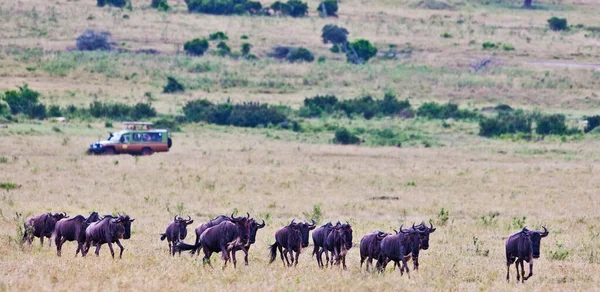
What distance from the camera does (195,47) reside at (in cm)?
7762

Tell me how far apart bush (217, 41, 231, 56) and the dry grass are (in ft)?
87.5

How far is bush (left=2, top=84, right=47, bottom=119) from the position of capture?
5153 cm

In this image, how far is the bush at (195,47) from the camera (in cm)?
7750

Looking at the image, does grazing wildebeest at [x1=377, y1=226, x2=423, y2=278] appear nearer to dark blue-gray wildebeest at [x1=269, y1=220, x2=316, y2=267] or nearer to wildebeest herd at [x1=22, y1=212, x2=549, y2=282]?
wildebeest herd at [x1=22, y1=212, x2=549, y2=282]

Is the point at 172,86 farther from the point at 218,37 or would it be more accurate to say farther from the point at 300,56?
the point at 218,37

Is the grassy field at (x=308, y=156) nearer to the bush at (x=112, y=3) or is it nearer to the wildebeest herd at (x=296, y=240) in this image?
the wildebeest herd at (x=296, y=240)

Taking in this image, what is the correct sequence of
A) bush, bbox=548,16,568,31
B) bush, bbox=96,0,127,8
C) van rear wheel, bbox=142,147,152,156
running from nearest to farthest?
van rear wheel, bbox=142,147,152,156
bush, bbox=548,16,568,31
bush, bbox=96,0,127,8

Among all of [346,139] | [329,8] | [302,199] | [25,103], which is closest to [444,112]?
[346,139]

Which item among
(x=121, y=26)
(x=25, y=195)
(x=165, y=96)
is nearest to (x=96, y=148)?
(x=25, y=195)

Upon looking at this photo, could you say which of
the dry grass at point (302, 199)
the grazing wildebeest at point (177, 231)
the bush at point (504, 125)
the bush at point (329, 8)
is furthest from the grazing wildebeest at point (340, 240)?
→ the bush at point (329, 8)

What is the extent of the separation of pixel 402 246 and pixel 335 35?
64836 mm

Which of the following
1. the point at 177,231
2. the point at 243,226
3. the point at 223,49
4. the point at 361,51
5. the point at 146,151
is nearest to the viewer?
the point at 243,226

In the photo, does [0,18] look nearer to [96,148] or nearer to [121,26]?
[121,26]

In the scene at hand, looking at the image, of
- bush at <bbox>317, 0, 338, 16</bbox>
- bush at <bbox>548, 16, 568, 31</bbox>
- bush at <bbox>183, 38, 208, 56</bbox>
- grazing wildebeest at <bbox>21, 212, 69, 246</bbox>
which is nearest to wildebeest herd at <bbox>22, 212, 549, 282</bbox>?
grazing wildebeest at <bbox>21, 212, 69, 246</bbox>
